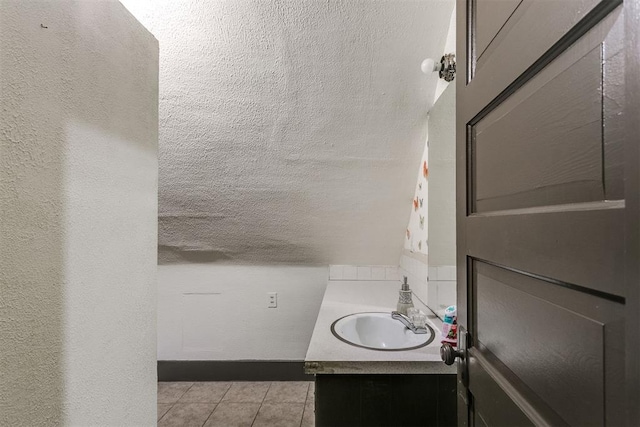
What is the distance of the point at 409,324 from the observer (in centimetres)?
129

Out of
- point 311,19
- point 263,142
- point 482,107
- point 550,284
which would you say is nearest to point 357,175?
point 263,142

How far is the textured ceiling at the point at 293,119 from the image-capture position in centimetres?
124

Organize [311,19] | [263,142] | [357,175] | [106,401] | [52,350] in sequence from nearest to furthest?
[52,350] < [106,401] < [311,19] < [263,142] < [357,175]


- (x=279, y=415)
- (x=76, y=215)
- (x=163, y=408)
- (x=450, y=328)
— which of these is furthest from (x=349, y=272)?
(x=76, y=215)

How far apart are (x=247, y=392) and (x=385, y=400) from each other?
154 centimetres

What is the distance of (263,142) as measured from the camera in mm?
1607

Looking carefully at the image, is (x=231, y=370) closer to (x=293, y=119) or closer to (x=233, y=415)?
(x=233, y=415)

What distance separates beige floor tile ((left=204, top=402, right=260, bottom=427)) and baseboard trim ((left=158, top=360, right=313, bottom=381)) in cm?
30

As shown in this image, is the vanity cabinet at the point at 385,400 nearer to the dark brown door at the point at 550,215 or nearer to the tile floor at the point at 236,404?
the dark brown door at the point at 550,215

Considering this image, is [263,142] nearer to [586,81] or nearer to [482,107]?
[482,107]

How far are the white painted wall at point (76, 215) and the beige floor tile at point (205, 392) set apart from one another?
1500 millimetres

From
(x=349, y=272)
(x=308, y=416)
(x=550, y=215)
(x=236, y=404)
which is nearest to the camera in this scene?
(x=550, y=215)

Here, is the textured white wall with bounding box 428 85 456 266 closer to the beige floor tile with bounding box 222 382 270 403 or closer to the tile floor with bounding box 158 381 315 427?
the tile floor with bounding box 158 381 315 427

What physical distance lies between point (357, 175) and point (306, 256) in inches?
31.2
